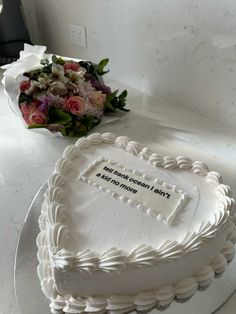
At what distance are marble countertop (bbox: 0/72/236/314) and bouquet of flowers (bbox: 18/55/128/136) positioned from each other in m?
0.06

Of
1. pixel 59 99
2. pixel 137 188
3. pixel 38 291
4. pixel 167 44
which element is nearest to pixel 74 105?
pixel 59 99

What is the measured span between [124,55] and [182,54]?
27cm

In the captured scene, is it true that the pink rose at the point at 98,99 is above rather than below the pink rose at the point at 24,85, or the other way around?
below

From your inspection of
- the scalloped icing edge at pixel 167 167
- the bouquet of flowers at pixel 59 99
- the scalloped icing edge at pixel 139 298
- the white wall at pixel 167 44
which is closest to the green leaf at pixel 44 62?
the bouquet of flowers at pixel 59 99

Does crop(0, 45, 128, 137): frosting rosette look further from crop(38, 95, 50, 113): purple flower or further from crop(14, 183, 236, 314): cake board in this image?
crop(14, 183, 236, 314): cake board

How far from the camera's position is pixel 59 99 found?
3.70 ft

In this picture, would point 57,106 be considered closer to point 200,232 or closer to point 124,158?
point 124,158

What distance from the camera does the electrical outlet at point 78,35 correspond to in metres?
1.48

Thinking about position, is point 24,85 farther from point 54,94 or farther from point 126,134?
point 126,134

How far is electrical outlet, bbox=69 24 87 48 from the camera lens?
148 centimetres

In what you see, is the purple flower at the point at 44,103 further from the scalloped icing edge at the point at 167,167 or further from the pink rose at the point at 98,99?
the scalloped icing edge at the point at 167,167

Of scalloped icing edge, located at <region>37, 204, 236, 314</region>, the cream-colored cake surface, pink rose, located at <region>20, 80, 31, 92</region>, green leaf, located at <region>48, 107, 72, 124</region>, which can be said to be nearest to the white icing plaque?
the cream-colored cake surface

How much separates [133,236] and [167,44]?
76 centimetres

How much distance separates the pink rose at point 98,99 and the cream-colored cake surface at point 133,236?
1.43 feet
